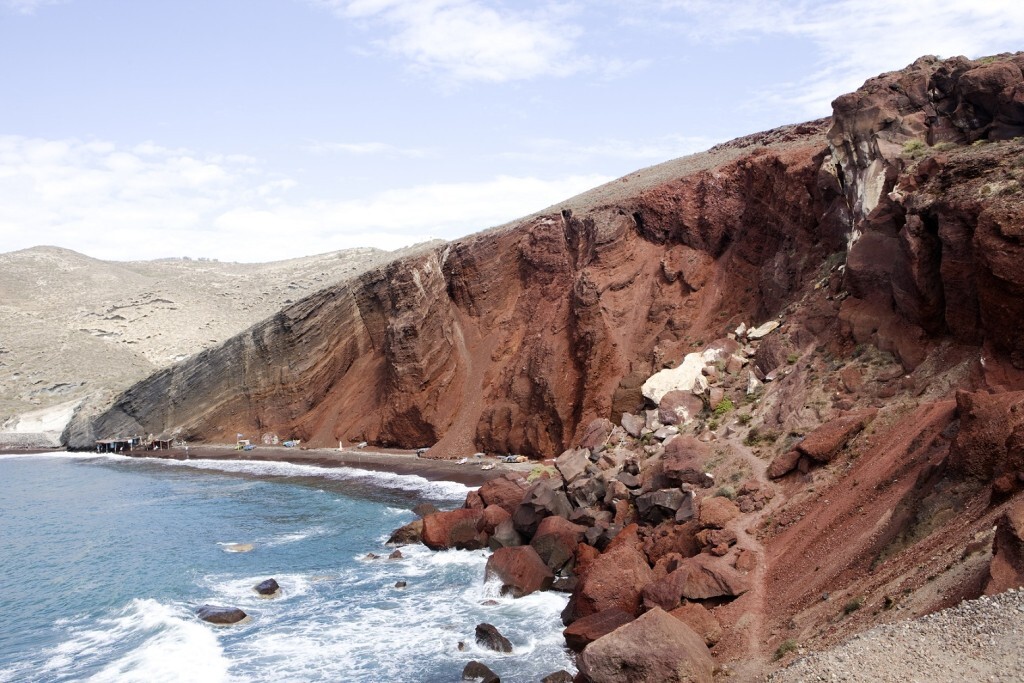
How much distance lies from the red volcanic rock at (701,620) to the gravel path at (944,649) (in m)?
3.33

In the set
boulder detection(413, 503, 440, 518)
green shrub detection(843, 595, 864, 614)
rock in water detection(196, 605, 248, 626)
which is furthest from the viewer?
boulder detection(413, 503, 440, 518)

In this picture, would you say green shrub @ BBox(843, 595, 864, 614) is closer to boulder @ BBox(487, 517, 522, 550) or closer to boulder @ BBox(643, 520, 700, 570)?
boulder @ BBox(643, 520, 700, 570)

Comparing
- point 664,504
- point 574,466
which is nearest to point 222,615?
point 574,466

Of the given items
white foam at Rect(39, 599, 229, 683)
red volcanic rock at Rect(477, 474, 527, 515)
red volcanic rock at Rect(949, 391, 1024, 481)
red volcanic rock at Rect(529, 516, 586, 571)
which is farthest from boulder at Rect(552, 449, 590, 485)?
red volcanic rock at Rect(949, 391, 1024, 481)

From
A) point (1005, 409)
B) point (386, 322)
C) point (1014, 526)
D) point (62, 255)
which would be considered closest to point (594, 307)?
point (386, 322)

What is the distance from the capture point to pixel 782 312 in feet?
85.3

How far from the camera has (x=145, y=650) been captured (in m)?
17.0

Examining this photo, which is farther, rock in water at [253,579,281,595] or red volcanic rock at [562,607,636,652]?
rock in water at [253,579,281,595]

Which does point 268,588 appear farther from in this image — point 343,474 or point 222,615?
point 343,474

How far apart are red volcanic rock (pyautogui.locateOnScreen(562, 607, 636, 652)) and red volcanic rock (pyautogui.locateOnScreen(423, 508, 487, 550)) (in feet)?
27.3

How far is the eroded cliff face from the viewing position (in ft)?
57.0

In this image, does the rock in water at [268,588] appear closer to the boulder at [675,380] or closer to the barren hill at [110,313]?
the boulder at [675,380]

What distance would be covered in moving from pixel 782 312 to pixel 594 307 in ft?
35.9

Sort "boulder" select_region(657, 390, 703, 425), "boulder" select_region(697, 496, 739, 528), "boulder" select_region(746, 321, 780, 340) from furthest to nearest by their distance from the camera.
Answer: "boulder" select_region(746, 321, 780, 340) → "boulder" select_region(657, 390, 703, 425) → "boulder" select_region(697, 496, 739, 528)
